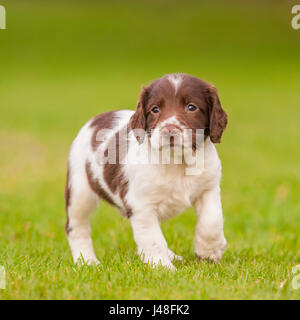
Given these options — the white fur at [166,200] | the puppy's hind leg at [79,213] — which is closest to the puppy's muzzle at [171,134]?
the white fur at [166,200]

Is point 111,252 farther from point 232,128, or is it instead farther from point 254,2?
point 254,2

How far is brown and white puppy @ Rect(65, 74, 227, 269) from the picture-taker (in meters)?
4.50

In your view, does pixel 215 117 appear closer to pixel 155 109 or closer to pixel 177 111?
pixel 177 111

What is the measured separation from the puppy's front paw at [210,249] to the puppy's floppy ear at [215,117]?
0.87 metres

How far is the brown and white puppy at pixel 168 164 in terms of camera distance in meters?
4.50

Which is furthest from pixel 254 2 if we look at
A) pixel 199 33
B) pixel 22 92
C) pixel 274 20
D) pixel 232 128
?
pixel 232 128

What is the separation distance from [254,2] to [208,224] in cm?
3652

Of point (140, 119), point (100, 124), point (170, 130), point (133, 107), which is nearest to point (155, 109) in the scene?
point (140, 119)

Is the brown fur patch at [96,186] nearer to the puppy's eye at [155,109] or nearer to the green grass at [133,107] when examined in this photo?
the green grass at [133,107]

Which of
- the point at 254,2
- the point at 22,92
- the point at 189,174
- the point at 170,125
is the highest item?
the point at 254,2

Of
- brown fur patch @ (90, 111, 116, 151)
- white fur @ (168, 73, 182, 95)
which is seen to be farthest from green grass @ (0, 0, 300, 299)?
white fur @ (168, 73, 182, 95)

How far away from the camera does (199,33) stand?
3472 cm

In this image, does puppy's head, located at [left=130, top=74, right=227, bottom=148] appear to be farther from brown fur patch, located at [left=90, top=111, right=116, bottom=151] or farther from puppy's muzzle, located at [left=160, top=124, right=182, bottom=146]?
brown fur patch, located at [left=90, top=111, right=116, bottom=151]

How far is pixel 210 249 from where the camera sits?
4.96 meters
